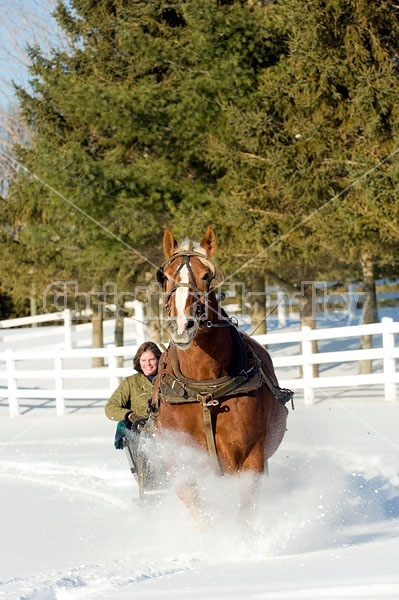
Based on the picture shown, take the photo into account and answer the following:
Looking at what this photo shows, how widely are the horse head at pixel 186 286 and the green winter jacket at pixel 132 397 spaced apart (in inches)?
84.6

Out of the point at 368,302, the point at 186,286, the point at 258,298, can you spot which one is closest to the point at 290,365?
the point at 368,302

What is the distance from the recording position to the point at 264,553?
17.1 ft

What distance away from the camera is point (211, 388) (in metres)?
5.48

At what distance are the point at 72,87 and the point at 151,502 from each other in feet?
38.7

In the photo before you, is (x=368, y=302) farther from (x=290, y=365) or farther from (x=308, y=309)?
(x=290, y=365)

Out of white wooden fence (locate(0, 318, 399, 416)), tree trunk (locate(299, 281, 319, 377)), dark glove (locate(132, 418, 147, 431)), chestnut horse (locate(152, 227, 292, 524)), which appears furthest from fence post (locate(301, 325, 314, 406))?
chestnut horse (locate(152, 227, 292, 524))

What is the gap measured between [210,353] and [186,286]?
603 millimetres

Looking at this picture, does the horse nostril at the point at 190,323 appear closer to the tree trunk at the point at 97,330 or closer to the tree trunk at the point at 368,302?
the tree trunk at the point at 368,302

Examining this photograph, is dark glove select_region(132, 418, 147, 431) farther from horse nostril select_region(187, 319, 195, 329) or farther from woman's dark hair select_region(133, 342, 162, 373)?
horse nostril select_region(187, 319, 195, 329)

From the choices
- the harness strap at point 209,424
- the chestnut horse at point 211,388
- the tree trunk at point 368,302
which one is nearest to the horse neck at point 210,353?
the chestnut horse at point 211,388

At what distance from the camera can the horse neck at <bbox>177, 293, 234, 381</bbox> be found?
543cm

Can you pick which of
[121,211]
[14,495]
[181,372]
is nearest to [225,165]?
[121,211]

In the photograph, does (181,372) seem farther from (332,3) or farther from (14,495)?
(332,3)

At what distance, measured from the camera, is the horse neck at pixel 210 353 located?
214 inches
